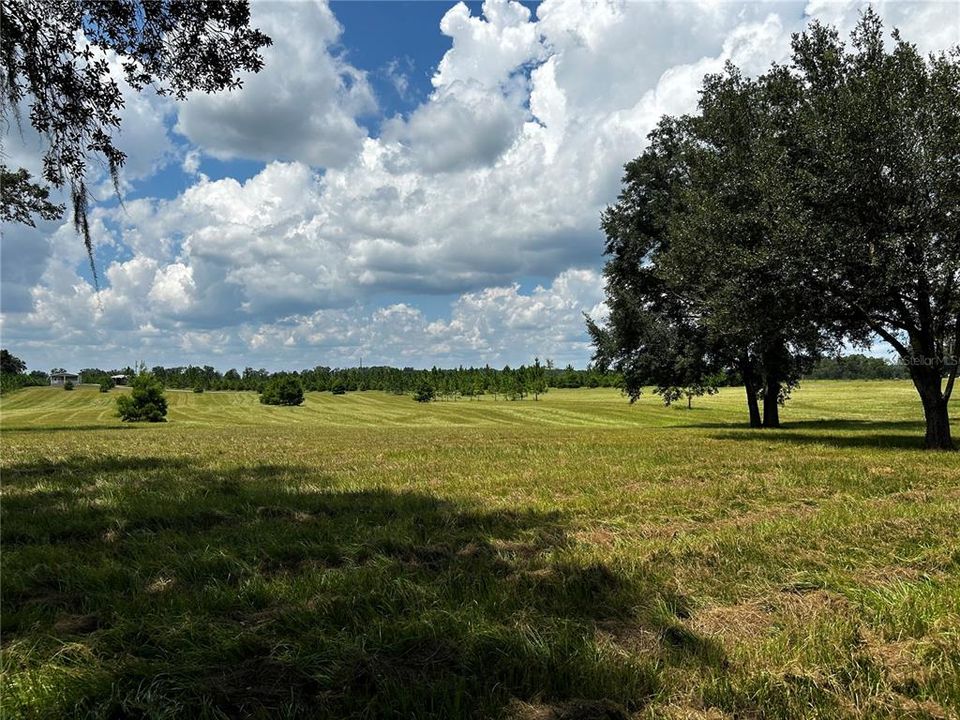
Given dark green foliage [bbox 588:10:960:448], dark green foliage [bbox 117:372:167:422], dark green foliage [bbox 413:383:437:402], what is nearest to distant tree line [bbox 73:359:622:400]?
dark green foliage [bbox 413:383:437:402]

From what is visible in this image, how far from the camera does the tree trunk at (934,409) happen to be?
61.7 feet

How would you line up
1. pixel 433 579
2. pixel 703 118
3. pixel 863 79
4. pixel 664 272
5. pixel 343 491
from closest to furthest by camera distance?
pixel 433 579, pixel 343 491, pixel 863 79, pixel 664 272, pixel 703 118

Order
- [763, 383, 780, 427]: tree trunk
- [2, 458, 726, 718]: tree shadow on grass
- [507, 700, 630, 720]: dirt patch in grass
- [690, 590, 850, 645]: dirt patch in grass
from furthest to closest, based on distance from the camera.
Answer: [763, 383, 780, 427]: tree trunk
[690, 590, 850, 645]: dirt patch in grass
[2, 458, 726, 718]: tree shadow on grass
[507, 700, 630, 720]: dirt patch in grass

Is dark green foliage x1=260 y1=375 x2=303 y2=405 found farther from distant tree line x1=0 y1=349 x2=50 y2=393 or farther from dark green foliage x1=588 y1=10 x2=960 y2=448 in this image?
dark green foliage x1=588 y1=10 x2=960 y2=448

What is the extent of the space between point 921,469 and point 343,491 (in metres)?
13.1

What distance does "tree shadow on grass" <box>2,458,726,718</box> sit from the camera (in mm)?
3395

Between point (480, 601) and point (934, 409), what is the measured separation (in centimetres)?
2134

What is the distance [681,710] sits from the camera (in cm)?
325

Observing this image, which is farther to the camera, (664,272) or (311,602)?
(664,272)

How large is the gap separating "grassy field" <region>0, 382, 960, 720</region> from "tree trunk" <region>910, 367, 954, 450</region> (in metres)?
10.9

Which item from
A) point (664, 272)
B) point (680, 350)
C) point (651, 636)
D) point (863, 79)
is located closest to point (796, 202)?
point (863, 79)

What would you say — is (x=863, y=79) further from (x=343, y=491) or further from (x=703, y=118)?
(x=343, y=491)

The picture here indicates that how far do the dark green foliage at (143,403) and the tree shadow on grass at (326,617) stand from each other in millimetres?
65178

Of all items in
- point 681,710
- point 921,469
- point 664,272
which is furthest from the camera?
point 664,272
